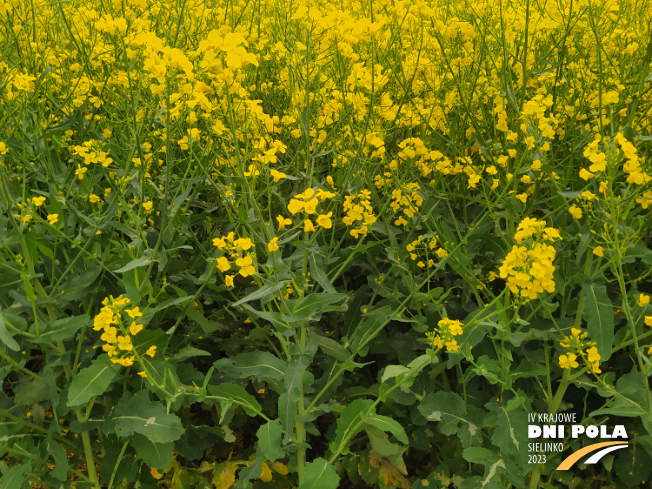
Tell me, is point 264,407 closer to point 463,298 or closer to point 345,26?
point 463,298

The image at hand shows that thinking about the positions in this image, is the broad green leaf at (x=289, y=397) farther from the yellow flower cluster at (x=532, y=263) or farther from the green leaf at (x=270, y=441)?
the yellow flower cluster at (x=532, y=263)

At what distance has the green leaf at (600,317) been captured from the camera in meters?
1.73

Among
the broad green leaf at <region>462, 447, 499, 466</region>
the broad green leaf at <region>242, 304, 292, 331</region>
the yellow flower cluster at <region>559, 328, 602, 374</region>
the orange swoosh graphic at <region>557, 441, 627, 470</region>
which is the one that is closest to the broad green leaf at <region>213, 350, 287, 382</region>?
the broad green leaf at <region>242, 304, 292, 331</region>

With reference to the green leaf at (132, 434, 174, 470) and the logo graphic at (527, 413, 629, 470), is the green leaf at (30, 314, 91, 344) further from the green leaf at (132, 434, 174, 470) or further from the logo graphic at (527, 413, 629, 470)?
the logo graphic at (527, 413, 629, 470)

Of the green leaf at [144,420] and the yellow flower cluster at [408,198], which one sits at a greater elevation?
the yellow flower cluster at [408,198]

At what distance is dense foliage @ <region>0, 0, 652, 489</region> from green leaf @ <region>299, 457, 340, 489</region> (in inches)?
0.4

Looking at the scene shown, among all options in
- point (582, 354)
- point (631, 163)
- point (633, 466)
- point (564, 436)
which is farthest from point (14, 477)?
point (633, 466)

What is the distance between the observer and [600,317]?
1766mm

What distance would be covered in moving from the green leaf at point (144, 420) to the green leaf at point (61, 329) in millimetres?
340

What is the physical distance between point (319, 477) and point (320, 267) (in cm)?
75

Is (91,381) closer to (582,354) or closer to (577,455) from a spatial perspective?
(582,354)

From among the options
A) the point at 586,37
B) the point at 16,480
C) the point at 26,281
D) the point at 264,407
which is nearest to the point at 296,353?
the point at 264,407

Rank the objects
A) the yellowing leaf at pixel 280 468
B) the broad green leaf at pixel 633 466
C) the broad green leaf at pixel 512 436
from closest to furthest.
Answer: the broad green leaf at pixel 512 436 < the broad green leaf at pixel 633 466 < the yellowing leaf at pixel 280 468

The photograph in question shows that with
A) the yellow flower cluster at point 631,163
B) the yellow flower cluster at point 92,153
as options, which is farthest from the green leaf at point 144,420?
the yellow flower cluster at point 631,163
